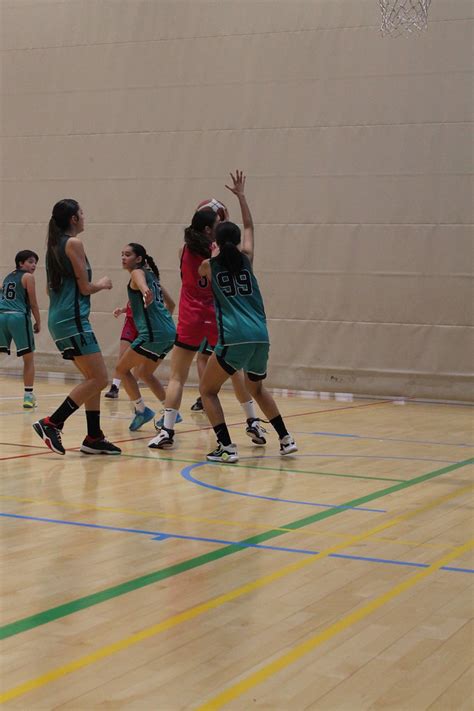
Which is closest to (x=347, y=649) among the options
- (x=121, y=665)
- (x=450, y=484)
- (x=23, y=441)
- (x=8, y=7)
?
(x=121, y=665)

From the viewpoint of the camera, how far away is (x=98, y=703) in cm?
241

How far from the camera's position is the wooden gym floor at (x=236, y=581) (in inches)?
101

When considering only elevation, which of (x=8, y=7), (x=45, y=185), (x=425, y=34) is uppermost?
(x=8, y=7)

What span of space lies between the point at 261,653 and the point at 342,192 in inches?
370

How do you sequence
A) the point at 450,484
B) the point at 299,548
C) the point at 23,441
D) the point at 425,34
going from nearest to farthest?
the point at 299,548 < the point at 450,484 < the point at 23,441 < the point at 425,34

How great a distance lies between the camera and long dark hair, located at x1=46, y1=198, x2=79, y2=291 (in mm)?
6223

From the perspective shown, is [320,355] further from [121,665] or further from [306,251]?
[121,665]

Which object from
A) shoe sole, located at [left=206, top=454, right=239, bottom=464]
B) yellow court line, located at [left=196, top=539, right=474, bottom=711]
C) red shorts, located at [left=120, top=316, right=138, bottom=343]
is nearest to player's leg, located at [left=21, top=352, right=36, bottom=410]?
red shorts, located at [left=120, top=316, right=138, bottom=343]

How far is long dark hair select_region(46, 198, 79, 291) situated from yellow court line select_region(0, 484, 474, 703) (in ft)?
8.94

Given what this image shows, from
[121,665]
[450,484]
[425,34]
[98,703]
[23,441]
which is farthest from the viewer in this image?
[425,34]

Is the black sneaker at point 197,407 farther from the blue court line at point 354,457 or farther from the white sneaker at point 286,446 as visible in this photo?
the white sneaker at point 286,446

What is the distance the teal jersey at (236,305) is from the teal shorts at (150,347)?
5.24ft

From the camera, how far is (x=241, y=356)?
6.16m

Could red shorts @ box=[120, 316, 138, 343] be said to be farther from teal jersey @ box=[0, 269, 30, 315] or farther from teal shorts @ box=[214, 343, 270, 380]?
teal shorts @ box=[214, 343, 270, 380]
